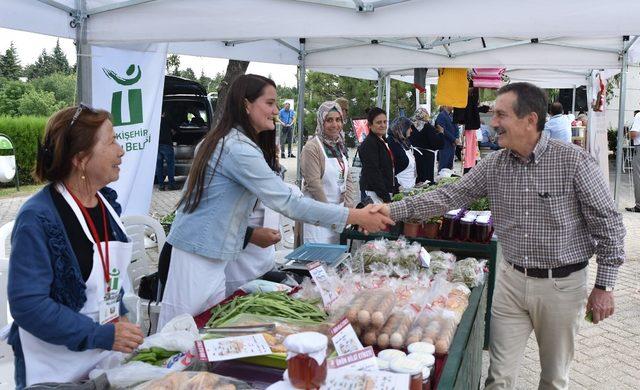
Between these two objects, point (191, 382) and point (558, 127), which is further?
point (558, 127)

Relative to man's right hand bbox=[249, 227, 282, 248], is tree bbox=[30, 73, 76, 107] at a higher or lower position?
higher

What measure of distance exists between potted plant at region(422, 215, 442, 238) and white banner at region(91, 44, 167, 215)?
235cm

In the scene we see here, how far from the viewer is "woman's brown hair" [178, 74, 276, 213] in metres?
2.59

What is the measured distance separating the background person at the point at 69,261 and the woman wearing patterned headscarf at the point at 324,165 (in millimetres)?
3520

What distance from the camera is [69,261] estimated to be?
6.07 feet

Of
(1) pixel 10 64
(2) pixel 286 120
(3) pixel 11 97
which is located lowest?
(2) pixel 286 120

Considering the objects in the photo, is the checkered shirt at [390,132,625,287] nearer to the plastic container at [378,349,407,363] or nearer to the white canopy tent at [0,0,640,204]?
the white canopy tent at [0,0,640,204]

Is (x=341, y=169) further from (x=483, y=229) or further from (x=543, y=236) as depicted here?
(x=543, y=236)

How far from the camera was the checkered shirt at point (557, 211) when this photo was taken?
263 cm

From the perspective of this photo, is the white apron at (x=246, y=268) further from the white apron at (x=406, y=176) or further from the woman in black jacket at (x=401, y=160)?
the white apron at (x=406, y=176)

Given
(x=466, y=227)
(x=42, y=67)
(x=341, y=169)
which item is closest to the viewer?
(x=466, y=227)

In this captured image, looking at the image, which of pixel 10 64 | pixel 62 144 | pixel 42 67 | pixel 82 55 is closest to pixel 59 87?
pixel 10 64

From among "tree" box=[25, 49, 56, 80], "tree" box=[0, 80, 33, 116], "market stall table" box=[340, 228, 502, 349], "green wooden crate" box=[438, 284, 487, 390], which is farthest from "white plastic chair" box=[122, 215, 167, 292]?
"tree" box=[25, 49, 56, 80]

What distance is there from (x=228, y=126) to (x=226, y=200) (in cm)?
34
